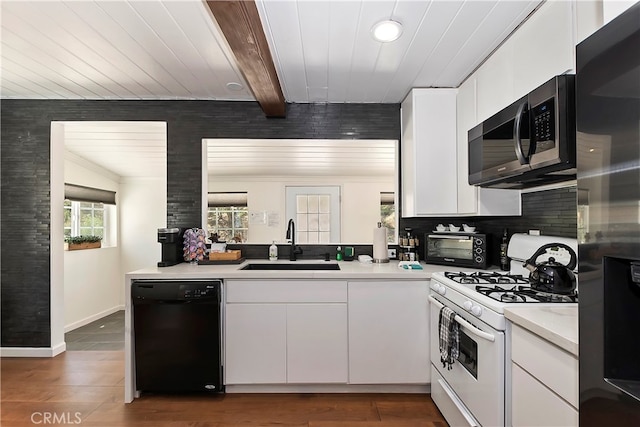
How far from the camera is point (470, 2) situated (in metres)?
1.66

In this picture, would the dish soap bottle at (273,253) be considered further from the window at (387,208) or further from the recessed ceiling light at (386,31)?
the window at (387,208)

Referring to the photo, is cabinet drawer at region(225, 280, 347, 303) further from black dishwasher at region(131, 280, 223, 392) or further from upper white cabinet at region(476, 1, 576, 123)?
upper white cabinet at region(476, 1, 576, 123)

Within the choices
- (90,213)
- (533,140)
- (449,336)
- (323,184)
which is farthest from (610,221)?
(90,213)

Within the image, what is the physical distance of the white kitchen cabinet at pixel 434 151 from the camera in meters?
2.61

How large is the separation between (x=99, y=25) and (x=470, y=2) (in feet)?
6.29

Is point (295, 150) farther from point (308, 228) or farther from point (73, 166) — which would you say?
point (73, 166)

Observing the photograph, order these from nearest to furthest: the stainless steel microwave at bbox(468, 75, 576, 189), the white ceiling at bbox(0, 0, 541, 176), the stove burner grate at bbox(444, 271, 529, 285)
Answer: the stainless steel microwave at bbox(468, 75, 576, 189), the white ceiling at bbox(0, 0, 541, 176), the stove burner grate at bbox(444, 271, 529, 285)

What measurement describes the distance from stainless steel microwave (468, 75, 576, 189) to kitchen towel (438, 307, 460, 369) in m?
0.79

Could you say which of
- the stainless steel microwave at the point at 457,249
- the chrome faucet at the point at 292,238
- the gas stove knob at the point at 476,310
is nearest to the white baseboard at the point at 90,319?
the chrome faucet at the point at 292,238

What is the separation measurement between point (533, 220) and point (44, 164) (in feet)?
12.7

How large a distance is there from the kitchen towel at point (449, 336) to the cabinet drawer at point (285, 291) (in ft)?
2.21

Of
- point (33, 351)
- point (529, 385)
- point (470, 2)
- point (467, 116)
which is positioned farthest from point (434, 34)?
point (33, 351)

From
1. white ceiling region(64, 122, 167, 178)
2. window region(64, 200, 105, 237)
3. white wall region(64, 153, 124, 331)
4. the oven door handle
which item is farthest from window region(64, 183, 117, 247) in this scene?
the oven door handle

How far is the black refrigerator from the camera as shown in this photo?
30.2 inches
